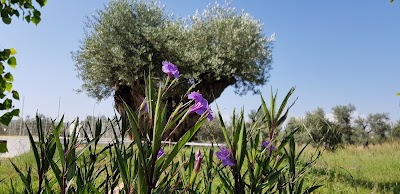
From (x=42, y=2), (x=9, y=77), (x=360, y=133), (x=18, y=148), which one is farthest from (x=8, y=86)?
(x=360, y=133)

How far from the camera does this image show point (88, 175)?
154 centimetres

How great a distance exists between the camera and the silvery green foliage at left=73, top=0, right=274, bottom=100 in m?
20.8

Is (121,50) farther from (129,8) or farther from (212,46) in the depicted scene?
(212,46)

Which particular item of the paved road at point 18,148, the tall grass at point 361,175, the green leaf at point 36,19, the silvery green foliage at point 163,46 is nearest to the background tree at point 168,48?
the silvery green foliage at point 163,46

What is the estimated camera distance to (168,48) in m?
20.8

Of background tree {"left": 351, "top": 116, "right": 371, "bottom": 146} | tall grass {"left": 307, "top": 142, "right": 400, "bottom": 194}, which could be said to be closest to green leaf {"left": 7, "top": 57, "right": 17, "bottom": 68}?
tall grass {"left": 307, "top": 142, "right": 400, "bottom": 194}

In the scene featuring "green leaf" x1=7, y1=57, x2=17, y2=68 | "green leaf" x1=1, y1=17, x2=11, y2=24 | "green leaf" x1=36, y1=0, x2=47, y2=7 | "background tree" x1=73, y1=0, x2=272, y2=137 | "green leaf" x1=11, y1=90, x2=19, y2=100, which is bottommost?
"green leaf" x1=11, y1=90, x2=19, y2=100

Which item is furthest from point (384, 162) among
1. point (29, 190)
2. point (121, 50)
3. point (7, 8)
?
point (121, 50)

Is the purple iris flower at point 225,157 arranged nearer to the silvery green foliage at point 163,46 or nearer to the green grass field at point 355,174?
the green grass field at point 355,174

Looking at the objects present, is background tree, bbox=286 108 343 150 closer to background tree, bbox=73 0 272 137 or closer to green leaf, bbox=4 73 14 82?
green leaf, bbox=4 73 14 82

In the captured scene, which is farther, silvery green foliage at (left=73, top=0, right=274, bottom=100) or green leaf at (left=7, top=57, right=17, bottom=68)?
silvery green foliage at (left=73, top=0, right=274, bottom=100)

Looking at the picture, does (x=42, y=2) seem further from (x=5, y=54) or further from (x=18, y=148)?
(x=18, y=148)

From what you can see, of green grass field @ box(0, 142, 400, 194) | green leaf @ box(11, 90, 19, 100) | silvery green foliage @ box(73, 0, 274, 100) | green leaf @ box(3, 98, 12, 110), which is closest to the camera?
green leaf @ box(3, 98, 12, 110)

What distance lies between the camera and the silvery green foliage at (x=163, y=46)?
20.8m
